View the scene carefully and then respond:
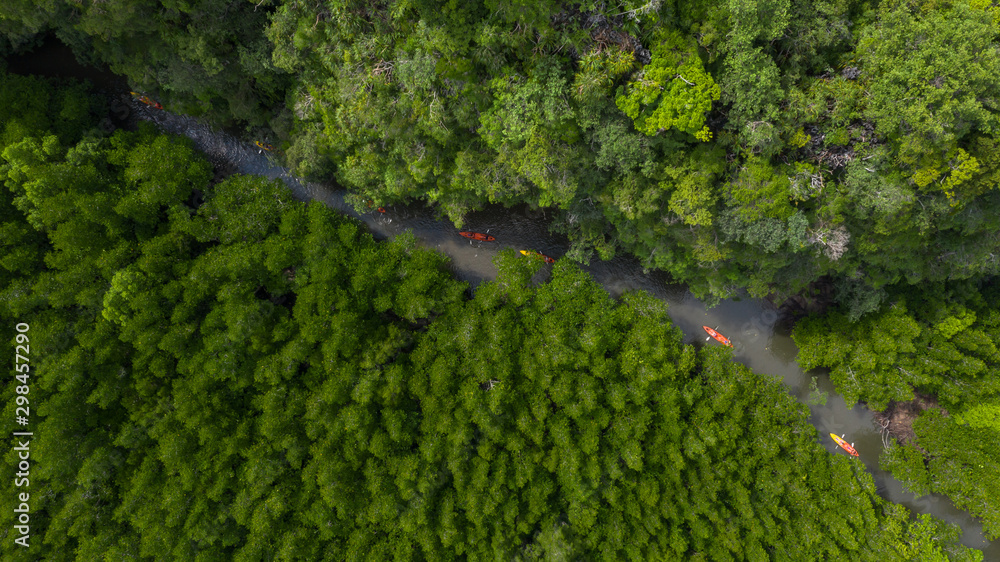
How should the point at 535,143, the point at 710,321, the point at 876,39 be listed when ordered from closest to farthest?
1. the point at 876,39
2. the point at 535,143
3. the point at 710,321

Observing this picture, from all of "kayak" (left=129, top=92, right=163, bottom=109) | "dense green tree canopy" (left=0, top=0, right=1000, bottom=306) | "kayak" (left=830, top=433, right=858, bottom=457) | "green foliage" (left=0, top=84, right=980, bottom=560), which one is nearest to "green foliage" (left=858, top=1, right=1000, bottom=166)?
"dense green tree canopy" (left=0, top=0, right=1000, bottom=306)

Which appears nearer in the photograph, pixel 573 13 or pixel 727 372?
pixel 573 13

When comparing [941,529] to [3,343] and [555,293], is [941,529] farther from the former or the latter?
[3,343]

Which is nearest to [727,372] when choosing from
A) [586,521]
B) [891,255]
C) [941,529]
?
[891,255]

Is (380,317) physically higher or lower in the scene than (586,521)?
higher

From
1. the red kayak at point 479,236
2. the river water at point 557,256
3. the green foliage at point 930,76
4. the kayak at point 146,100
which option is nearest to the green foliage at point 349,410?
the river water at point 557,256

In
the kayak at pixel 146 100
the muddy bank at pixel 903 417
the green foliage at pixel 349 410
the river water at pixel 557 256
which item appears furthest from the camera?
the river water at pixel 557 256

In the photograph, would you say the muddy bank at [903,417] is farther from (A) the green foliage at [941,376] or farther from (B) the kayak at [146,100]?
(B) the kayak at [146,100]

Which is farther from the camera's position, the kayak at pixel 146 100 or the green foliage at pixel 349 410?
the kayak at pixel 146 100
